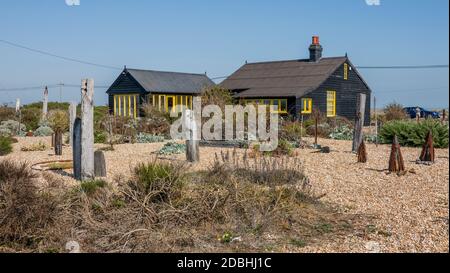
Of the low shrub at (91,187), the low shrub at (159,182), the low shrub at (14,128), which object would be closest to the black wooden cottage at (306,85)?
the low shrub at (14,128)

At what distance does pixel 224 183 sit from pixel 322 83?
79.8 feet

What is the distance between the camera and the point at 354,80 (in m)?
33.9

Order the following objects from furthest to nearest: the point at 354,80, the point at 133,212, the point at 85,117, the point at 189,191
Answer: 1. the point at 354,80
2. the point at 85,117
3. the point at 189,191
4. the point at 133,212

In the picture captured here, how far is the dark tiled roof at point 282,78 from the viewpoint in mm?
30641

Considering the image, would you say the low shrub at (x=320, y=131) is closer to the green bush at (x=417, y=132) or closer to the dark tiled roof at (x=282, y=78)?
the green bush at (x=417, y=132)

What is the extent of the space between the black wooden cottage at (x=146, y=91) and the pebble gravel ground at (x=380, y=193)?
16.9m

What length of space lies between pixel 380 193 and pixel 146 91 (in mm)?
24843

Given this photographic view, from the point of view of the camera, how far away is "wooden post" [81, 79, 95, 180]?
10477 millimetres

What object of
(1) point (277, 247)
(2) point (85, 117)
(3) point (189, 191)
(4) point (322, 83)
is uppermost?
(4) point (322, 83)

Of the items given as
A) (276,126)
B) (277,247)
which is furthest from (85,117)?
(276,126)

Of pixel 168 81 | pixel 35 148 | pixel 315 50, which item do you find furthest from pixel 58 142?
pixel 315 50

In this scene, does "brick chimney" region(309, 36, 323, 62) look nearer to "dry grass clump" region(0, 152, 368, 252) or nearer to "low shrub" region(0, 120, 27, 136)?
"low shrub" region(0, 120, 27, 136)

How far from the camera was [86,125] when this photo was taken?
1047cm
